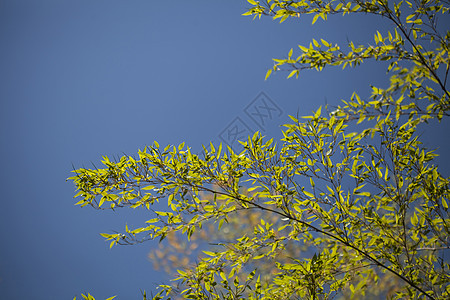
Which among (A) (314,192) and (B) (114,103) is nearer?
(A) (314,192)

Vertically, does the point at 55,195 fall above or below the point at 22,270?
above

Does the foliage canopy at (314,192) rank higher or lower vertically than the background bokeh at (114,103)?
lower

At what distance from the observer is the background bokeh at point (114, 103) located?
16.1 metres

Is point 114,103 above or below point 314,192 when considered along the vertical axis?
above

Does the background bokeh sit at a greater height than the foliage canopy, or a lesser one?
greater

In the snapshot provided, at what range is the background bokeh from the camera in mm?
16094

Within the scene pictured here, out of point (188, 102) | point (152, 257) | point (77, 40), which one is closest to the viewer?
point (152, 257)

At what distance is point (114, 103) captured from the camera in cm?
2130

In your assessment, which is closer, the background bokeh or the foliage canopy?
the foliage canopy

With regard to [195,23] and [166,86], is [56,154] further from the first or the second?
[195,23]

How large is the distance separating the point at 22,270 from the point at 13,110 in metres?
10.1

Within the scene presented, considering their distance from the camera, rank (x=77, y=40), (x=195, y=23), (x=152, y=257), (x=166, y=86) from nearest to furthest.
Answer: (x=152, y=257)
(x=166, y=86)
(x=195, y=23)
(x=77, y=40)

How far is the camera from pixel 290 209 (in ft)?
6.57

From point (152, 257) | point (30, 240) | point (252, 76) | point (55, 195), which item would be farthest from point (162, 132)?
point (152, 257)
